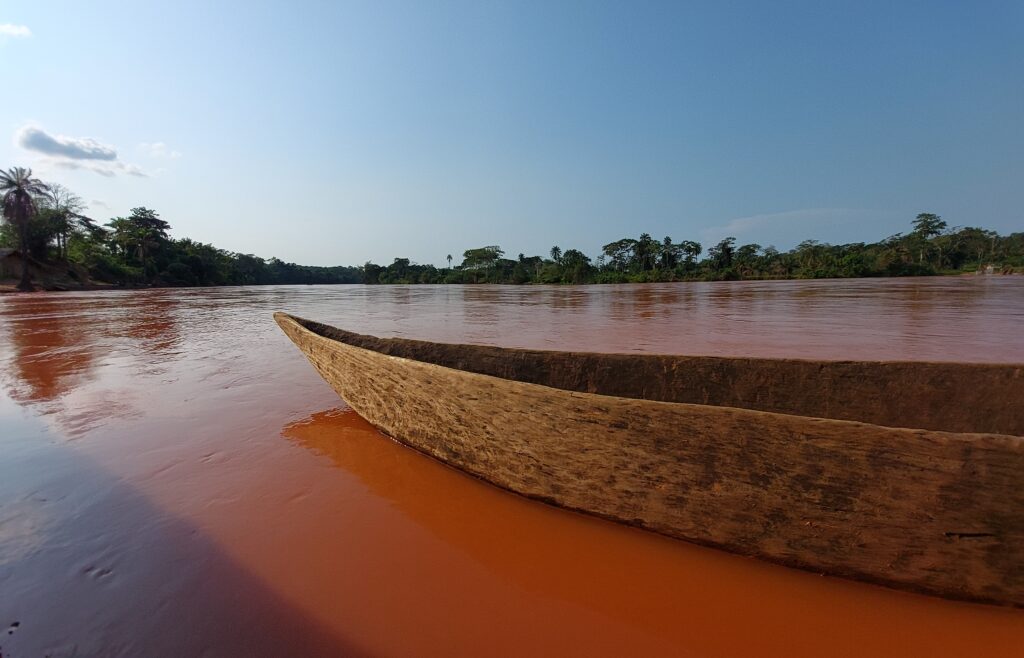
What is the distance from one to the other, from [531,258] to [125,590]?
232ft

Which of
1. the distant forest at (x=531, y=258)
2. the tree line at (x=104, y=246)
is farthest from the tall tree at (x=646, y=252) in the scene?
the tree line at (x=104, y=246)

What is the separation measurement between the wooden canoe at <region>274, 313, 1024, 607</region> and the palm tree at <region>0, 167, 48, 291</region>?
40620 millimetres

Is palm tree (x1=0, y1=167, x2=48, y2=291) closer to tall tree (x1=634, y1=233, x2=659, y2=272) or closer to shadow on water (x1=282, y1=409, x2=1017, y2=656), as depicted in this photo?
shadow on water (x1=282, y1=409, x2=1017, y2=656)

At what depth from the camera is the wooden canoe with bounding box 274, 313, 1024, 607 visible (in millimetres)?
1131

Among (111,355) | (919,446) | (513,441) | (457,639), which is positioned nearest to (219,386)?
(111,355)

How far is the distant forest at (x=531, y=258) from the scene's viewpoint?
102 ft

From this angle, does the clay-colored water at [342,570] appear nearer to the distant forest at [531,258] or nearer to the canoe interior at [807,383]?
the canoe interior at [807,383]

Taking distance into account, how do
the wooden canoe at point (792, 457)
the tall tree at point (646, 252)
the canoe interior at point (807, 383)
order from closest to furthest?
the wooden canoe at point (792, 457), the canoe interior at point (807, 383), the tall tree at point (646, 252)

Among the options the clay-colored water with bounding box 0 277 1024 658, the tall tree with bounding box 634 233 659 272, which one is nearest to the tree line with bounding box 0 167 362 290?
the clay-colored water with bounding box 0 277 1024 658

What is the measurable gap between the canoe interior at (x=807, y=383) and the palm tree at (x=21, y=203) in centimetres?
4047

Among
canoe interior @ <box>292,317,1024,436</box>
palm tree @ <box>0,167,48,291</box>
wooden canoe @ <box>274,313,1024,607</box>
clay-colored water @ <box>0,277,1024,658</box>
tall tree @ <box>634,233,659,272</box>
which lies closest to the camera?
wooden canoe @ <box>274,313,1024,607</box>

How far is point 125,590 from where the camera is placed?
1.42 meters

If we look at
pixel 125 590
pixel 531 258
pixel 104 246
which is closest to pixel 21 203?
pixel 104 246

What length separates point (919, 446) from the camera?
113 centimetres
